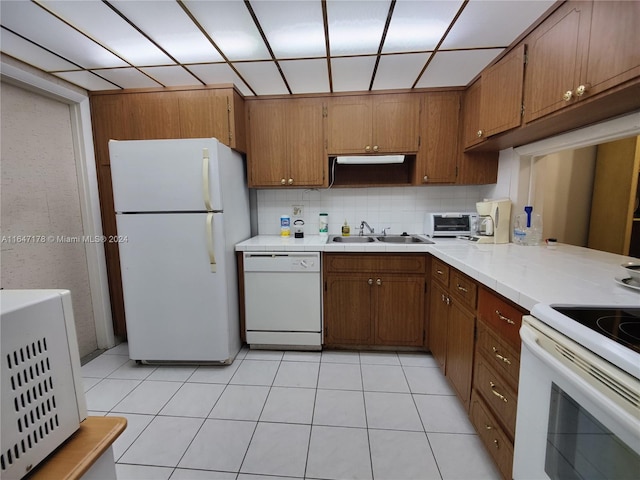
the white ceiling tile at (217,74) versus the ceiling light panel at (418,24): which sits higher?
the white ceiling tile at (217,74)

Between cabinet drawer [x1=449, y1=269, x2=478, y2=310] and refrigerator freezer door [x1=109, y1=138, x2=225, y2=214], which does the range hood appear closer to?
refrigerator freezer door [x1=109, y1=138, x2=225, y2=214]

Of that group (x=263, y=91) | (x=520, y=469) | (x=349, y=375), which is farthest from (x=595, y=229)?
(x=263, y=91)

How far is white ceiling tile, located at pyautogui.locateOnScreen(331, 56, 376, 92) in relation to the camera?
187 cm

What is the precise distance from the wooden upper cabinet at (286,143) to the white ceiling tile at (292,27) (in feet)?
2.24

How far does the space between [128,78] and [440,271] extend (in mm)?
2751

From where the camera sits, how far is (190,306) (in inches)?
83.0

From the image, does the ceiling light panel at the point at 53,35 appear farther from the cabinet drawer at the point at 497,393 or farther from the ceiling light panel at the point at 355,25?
the cabinet drawer at the point at 497,393

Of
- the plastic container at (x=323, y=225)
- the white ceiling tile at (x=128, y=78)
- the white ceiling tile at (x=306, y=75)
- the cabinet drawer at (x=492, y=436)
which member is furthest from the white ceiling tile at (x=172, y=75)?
the cabinet drawer at (x=492, y=436)

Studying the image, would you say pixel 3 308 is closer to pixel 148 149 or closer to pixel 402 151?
pixel 148 149

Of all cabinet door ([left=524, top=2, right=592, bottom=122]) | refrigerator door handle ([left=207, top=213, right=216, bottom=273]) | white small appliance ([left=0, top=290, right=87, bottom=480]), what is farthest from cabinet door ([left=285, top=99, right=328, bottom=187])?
white small appliance ([left=0, top=290, right=87, bottom=480])

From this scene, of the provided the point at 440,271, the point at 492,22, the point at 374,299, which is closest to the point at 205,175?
the point at 374,299

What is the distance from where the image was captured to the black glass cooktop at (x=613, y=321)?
0.75m

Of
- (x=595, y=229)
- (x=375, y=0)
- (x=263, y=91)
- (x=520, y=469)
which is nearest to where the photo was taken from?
(x=520, y=469)

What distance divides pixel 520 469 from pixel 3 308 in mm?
1524
